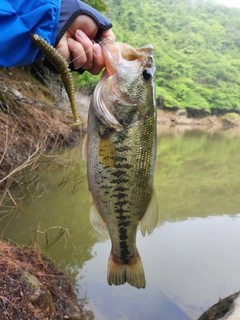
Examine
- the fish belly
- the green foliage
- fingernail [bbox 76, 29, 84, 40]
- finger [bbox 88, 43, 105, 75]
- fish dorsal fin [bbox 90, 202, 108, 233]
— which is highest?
fingernail [bbox 76, 29, 84, 40]

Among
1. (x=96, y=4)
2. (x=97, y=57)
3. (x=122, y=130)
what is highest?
(x=97, y=57)

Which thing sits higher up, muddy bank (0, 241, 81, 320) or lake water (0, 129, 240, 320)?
muddy bank (0, 241, 81, 320)

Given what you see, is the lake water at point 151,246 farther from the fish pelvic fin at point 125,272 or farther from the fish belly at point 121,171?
the fish belly at point 121,171

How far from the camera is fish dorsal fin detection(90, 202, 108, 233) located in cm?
180

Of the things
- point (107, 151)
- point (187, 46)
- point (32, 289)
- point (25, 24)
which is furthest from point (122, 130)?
point (187, 46)

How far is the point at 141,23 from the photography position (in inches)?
1893

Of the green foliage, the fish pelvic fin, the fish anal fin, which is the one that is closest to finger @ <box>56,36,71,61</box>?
the fish anal fin

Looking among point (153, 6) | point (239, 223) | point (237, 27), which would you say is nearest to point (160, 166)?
point (239, 223)

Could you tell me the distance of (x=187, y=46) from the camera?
4728 centimetres

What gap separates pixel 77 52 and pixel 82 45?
0.04 metres

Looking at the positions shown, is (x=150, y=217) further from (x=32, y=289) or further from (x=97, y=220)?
(x=32, y=289)

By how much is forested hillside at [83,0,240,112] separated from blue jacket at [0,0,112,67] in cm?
2794

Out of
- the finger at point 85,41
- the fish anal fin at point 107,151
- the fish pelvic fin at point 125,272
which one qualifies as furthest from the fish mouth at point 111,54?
the fish pelvic fin at point 125,272

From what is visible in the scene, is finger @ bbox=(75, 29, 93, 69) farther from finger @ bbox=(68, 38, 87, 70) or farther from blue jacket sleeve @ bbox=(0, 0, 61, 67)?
blue jacket sleeve @ bbox=(0, 0, 61, 67)
